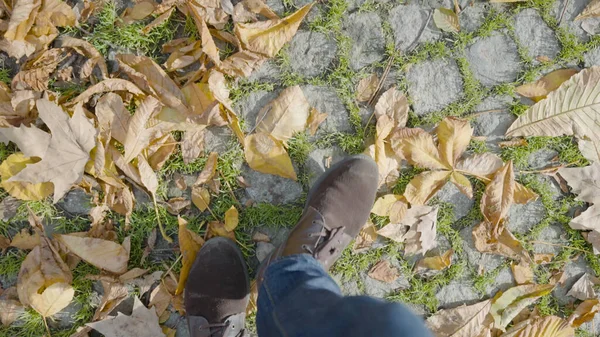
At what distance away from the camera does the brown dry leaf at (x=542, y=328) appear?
6.60ft

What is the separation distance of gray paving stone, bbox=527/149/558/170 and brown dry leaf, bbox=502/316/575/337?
0.63 m

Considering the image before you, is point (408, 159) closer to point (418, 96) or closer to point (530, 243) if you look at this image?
point (418, 96)

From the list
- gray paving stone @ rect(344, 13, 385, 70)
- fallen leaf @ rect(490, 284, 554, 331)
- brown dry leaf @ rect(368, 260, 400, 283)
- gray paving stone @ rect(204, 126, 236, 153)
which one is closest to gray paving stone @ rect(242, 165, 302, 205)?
gray paving stone @ rect(204, 126, 236, 153)

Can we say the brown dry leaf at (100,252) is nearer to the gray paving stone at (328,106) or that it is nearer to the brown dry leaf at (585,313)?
the gray paving stone at (328,106)

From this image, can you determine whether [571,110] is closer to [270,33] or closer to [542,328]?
[542,328]

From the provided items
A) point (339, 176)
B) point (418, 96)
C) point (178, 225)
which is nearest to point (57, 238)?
point (178, 225)

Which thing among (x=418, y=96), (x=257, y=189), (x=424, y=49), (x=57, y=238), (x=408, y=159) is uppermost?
(x=424, y=49)

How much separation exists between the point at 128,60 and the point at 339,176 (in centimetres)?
94

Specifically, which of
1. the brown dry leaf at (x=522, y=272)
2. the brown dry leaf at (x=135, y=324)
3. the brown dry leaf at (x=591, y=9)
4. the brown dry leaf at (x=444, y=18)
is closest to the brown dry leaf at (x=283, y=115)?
the brown dry leaf at (x=444, y=18)

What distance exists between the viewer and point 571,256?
2062 mm

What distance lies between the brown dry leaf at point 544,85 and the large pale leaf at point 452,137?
0.97ft

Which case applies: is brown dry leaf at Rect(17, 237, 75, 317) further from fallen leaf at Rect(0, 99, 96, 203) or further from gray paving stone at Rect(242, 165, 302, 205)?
gray paving stone at Rect(242, 165, 302, 205)

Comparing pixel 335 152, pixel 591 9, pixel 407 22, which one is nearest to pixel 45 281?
pixel 335 152

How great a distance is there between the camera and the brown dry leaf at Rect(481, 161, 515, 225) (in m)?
1.97
